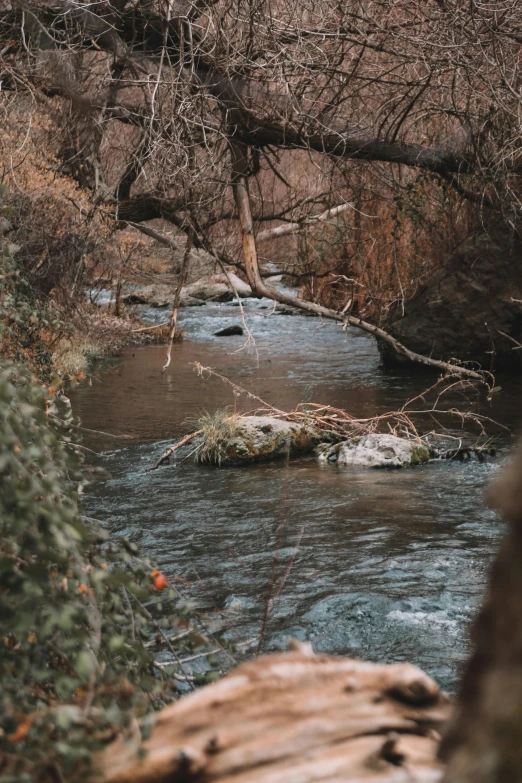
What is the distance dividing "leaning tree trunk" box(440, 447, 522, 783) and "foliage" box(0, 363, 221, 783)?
85cm

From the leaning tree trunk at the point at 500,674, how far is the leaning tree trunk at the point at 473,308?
13.1 m

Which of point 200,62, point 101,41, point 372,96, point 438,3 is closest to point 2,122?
point 101,41

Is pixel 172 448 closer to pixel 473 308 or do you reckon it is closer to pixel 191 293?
pixel 473 308

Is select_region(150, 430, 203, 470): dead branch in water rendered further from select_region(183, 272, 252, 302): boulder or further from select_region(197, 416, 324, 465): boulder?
select_region(183, 272, 252, 302): boulder

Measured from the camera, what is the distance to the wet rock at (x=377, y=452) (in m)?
9.27

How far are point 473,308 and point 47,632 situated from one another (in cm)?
1319

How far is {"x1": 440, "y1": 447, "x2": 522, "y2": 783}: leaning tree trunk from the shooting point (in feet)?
4.04

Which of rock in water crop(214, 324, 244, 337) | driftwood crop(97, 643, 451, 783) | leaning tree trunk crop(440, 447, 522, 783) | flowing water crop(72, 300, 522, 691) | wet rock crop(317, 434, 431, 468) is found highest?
leaning tree trunk crop(440, 447, 522, 783)

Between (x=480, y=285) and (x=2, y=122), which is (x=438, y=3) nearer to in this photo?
(x=2, y=122)

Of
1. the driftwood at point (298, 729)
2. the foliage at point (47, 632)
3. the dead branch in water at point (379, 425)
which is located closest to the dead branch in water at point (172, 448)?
the dead branch in water at point (379, 425)

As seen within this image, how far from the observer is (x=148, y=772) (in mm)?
1881

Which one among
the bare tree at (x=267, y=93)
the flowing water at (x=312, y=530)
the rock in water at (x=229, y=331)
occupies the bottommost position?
the flowing water at (x=312, y=530)

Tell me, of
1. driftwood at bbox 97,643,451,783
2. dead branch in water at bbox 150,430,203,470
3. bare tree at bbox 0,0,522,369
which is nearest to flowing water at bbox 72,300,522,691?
dead branch in water at bbox 150,430,203,470

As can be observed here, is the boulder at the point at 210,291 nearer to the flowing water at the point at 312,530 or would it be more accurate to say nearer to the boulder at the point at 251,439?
the flowing water at the point at 312,530
